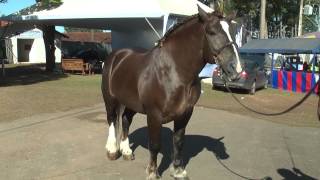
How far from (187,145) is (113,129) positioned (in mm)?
1755

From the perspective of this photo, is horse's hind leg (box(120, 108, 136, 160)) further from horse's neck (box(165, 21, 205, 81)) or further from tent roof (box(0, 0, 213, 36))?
tent roof (box(0, 0, 213, 36))

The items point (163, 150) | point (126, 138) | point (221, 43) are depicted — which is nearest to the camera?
point (221, 43)

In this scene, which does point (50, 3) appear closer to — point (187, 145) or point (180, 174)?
point (187, 145)

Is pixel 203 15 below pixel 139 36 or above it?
above

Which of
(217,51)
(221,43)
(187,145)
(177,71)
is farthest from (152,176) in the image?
(187,145)

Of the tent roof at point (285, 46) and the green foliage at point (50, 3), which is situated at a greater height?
the green foliage at point (50, 3)

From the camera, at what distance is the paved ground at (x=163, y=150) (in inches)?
287

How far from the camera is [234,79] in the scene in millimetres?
5645

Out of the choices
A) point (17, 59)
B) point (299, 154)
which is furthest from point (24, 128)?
point (17, 59)

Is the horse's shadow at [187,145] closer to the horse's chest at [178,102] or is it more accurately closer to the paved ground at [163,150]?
the paved ground at [163,150]

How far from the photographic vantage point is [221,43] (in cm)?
572

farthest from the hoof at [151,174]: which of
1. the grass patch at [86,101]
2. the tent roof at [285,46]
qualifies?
the tent roof at [285,46]

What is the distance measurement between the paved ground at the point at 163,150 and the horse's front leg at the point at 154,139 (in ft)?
1.03

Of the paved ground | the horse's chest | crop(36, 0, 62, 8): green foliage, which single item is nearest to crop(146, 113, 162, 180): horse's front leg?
the horse's chest
